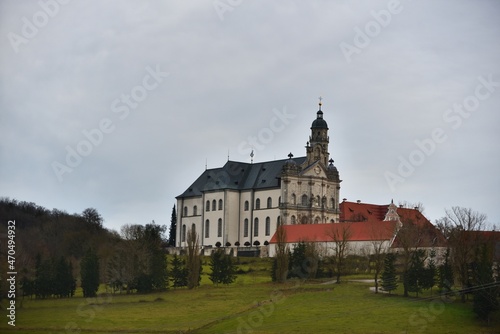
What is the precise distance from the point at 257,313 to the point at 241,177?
68394mm

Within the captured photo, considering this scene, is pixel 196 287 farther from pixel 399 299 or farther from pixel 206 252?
pixel 206 252

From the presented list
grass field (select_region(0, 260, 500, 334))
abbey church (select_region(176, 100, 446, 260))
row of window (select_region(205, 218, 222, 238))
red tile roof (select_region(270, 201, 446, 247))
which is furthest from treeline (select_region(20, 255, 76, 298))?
row of window (select_region(205, 218, 222, 238))

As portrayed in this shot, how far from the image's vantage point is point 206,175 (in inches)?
5561

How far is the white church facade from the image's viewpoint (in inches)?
5020

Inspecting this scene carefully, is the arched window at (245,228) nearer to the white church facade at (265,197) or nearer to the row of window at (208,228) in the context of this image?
the white church facade at (265,197)

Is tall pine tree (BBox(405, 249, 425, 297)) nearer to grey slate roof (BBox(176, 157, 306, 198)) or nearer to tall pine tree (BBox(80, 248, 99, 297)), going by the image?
tall pine tree (BBox(80, 248, 99, 297))

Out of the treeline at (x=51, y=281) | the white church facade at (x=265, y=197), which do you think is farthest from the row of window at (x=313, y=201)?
the treeline at (x=51, y=281)

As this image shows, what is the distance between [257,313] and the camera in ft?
222

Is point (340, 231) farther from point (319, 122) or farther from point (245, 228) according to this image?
point (319, 122)

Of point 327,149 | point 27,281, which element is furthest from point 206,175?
point 27,281

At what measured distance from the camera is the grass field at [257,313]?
61.7 m

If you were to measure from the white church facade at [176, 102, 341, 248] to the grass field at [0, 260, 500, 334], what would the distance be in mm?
46034

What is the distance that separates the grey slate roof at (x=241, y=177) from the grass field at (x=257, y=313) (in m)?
50.3

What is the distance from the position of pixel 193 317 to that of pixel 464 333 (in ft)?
59.6
